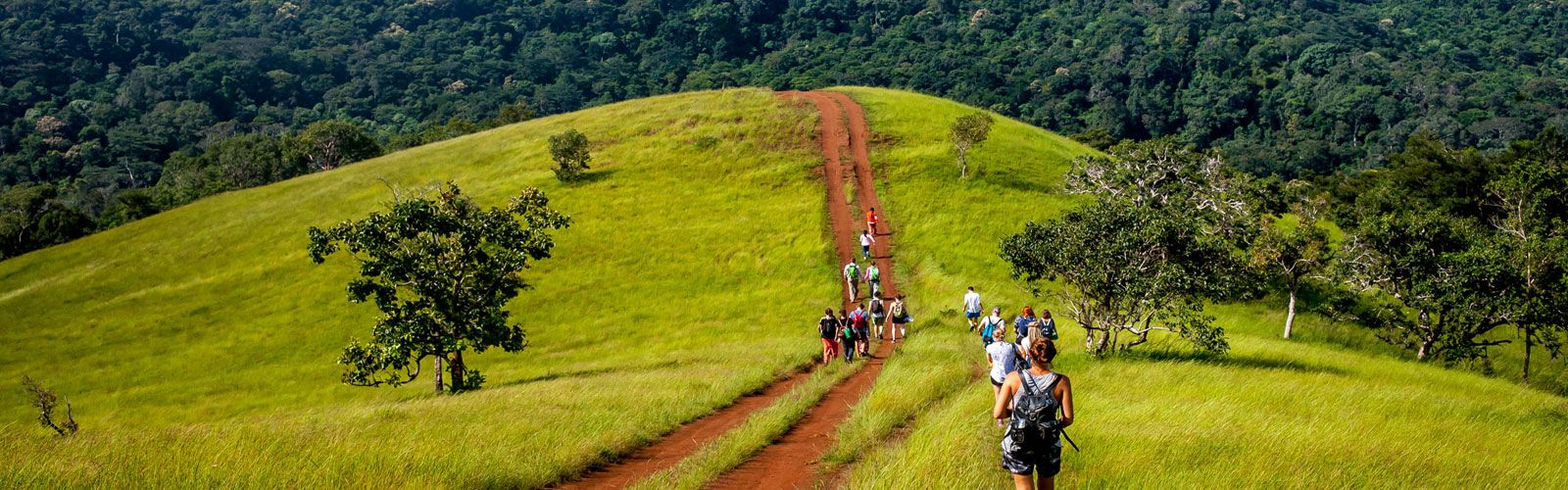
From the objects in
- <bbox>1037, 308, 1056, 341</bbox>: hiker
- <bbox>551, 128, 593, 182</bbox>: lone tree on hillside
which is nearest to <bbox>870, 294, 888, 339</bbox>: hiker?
<bbox>1037, 308, 1056, 341</bbox>: hiker

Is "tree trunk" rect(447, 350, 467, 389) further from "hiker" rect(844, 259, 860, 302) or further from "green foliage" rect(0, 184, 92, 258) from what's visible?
"green foliage" rect(0, 184, 92, 258)

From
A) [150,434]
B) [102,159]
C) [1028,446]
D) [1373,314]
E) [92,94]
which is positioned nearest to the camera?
[1028,446]

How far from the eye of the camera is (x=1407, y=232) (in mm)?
26125

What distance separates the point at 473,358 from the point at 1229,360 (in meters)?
25.0

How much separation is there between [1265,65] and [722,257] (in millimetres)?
183593

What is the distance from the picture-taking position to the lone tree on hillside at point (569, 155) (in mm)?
50562

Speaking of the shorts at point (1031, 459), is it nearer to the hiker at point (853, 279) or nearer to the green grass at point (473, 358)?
the green grass at point (473, 358)

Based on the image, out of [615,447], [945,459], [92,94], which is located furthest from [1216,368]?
[92,94]

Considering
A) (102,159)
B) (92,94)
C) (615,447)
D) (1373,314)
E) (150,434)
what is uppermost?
(92,94)

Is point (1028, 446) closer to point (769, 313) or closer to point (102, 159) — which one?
point (769, 313)

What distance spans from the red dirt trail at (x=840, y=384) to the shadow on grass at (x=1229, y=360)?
6.58m

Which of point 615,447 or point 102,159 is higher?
point 102,159

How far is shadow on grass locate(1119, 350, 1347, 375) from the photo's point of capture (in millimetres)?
20078

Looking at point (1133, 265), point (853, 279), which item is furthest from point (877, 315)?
point (853, 279)
